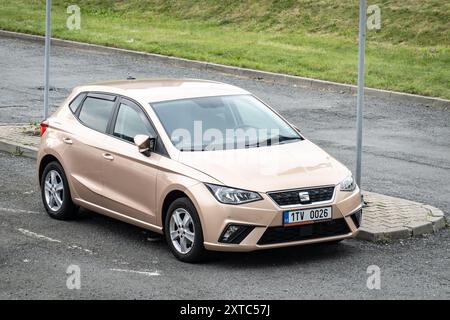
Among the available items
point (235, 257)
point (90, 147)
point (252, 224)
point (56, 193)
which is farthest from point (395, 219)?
point (56, 193)

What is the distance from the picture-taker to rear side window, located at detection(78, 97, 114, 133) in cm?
1121

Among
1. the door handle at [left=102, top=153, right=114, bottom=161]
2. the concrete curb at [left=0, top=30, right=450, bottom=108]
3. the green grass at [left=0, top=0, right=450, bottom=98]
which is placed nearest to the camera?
the door handle at [left=102, top=153, right=114, bottom=161]

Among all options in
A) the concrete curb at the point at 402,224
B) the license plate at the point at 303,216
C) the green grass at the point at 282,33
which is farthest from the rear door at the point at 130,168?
the green grass at the point at 282,33

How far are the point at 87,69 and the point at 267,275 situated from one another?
1501cm

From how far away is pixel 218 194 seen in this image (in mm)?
9578

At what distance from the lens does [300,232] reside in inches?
380

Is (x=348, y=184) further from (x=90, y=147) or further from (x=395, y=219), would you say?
(x=90, y=147)

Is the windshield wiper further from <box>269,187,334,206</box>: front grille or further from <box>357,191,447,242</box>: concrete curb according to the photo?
<box>357,191,447,242</box>: concrete curb

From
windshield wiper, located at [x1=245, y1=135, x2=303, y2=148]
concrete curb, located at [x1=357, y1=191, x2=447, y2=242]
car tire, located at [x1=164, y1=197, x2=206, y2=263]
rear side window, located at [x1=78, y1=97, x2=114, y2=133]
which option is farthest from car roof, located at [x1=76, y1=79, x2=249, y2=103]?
concrete curb, located at [x1=357, y1=191, x2=447, y2=242]

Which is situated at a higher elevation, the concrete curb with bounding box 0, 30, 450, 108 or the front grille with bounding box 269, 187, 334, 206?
the concrete curb with bounding box 0, 30, 450, 108

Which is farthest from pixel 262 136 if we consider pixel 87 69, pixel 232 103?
pixel 87 69

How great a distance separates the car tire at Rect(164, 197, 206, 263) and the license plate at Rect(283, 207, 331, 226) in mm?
795
